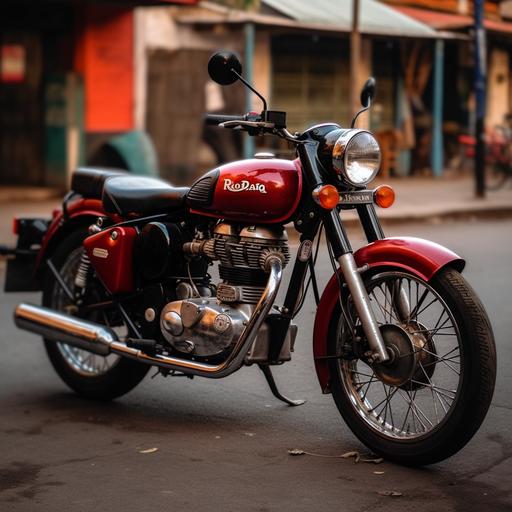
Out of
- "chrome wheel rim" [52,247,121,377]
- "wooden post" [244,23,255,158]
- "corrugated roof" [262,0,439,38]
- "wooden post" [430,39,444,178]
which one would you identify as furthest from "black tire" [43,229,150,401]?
"wooden post" [430,39,444,178]

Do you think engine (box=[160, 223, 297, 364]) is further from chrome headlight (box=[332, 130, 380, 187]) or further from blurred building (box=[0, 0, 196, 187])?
blurred building (box=[0, 0, 196, 187])

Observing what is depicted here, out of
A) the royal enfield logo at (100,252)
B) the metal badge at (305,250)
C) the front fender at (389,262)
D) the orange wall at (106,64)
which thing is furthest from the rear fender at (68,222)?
the orange wall at (106,64)

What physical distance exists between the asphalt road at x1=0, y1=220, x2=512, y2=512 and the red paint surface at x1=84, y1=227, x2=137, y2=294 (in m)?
0.60

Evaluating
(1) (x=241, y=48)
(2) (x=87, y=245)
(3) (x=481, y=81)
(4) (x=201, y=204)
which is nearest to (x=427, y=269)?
(4) (x=201, y=204)

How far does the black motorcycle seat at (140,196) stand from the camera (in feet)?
17.3

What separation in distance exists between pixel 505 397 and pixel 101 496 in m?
2.22

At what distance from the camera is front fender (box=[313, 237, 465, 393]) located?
175 inches

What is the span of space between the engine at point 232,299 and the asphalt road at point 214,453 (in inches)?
15.4

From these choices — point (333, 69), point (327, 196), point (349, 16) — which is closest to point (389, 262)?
point (327, 196)

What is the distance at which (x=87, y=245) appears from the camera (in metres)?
5.56

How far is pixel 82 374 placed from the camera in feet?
18.9

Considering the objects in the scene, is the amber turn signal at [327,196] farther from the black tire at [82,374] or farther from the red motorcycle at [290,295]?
the black tire at [82,374]

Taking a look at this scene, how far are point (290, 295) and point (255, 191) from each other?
466mm

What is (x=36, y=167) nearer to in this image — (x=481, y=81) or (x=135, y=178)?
(x=481, y=81)
